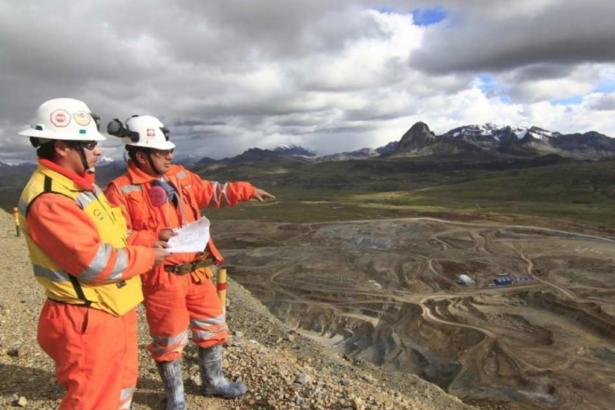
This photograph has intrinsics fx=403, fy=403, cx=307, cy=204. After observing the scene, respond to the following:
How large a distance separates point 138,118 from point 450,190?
428 feet

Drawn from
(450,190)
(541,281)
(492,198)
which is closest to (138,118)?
(541,281)

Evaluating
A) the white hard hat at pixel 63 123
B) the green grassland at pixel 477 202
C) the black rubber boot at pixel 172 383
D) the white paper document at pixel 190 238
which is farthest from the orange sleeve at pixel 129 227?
the green grassland at pixel 477 202

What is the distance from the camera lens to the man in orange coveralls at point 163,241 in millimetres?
4273

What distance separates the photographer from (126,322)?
349cm

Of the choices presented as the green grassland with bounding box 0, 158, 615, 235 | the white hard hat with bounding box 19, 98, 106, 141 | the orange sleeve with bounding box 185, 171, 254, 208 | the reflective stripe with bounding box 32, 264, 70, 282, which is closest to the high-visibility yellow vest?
the reflective stripe with bounding box 32, 264, 70, 282

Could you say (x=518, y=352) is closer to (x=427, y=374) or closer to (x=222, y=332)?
(x=427, y=374)

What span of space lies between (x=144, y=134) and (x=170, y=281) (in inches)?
63.0

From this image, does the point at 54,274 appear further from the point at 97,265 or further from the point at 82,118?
the point at 82,118

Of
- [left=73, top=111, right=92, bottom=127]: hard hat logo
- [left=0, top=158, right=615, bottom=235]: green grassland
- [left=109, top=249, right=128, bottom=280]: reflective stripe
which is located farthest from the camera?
[left=0, top=158, right=615, bottom=235]: green grassland

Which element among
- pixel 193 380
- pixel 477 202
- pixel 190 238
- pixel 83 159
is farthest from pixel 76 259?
pixel 477 202

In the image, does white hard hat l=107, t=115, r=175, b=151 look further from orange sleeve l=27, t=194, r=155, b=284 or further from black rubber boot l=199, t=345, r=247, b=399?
black rubber boot l=199, t=345, r=247, b=399

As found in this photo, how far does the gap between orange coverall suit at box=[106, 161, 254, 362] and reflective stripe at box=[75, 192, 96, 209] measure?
749 millimetres

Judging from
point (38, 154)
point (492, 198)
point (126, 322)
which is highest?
point (38, 154)

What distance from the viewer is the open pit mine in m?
20.1
